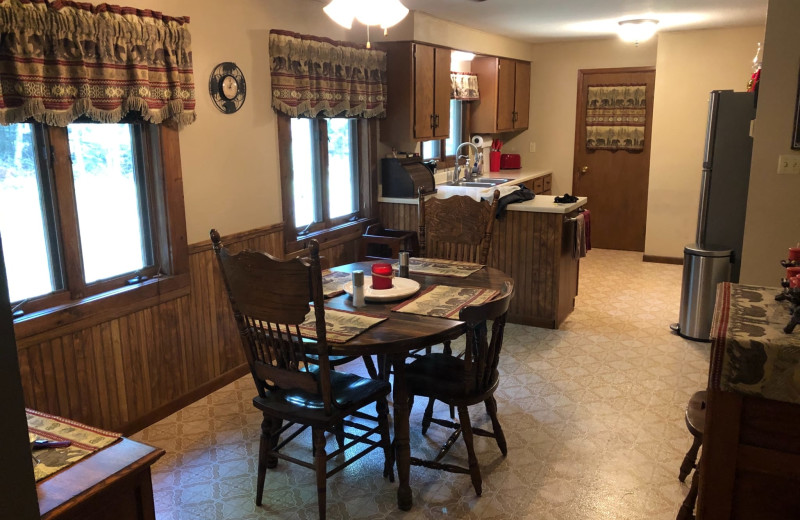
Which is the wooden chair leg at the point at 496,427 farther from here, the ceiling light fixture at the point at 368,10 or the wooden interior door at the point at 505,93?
the wooden interior door at the point at 505,93

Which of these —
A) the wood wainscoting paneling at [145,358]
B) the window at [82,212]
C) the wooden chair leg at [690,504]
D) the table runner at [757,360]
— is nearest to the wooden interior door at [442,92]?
the wood wainscoting paneling at [145,358]

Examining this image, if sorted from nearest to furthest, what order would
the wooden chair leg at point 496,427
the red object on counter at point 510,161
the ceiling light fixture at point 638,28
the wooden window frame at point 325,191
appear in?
the wooden chair leg at point 496,427 < the wooden window frame at point 325,191 < the ceiling light fixture at point 638,28 < the red object on counter at point 510,161

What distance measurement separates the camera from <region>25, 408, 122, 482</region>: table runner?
57.2 inches

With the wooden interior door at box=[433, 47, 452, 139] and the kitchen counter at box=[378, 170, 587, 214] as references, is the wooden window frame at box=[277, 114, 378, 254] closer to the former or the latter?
the kitchen counter at box=[378, 170, 587, 214]

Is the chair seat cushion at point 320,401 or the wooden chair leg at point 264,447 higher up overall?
the chair seat cushion at point 320,401

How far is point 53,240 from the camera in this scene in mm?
2732

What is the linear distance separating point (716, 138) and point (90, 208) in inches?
159

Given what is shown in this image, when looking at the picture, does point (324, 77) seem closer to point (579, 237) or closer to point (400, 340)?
point (579, 237)

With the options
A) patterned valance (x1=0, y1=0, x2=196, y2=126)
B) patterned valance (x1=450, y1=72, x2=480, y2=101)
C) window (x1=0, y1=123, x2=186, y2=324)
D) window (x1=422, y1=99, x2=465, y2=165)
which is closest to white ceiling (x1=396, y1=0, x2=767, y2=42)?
patterned valance (x1=450, y1=72, x2=480, y2=101)

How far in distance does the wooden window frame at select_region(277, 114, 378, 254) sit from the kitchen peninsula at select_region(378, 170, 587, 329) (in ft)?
3.47

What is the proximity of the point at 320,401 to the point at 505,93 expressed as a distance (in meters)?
5.06

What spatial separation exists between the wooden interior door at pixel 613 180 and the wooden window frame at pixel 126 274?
17.1 feet

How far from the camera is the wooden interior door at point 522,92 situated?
22.6 feet

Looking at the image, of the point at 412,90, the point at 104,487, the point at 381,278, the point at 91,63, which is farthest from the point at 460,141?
A: the point at 104,487
